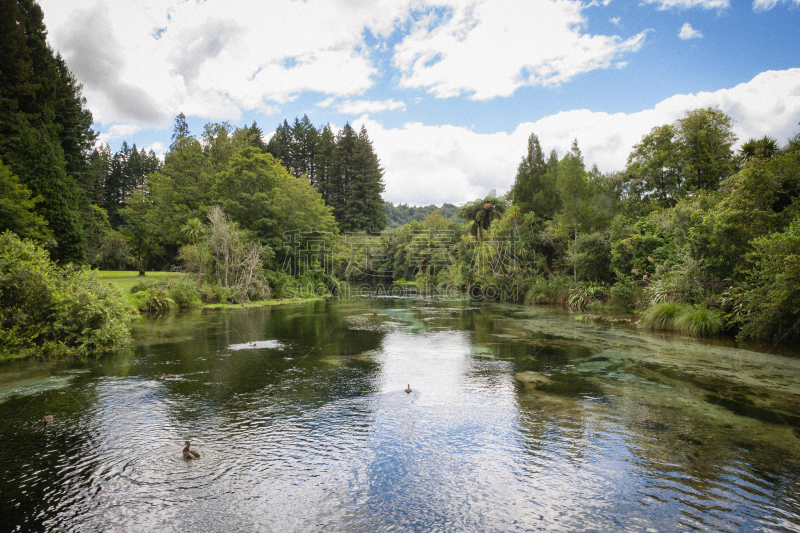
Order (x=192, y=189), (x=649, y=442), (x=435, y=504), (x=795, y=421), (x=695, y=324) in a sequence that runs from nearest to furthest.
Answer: (x=435, y=504) < (x=649, y=442) < (x=795, y=421) < (x=695, y=324) < (x=192, y=189)

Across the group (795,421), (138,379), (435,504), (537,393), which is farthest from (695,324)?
(138,379)

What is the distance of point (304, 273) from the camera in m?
40.5

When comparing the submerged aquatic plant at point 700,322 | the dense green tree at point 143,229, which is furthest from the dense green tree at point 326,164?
the submerged aquatic plant at point 700,322

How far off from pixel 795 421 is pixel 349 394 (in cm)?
934

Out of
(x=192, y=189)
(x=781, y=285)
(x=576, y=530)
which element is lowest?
(x=576, y=530)

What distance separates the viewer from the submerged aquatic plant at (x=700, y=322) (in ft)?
55.6

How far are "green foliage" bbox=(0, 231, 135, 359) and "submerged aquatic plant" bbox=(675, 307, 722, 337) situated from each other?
2229 centimetres

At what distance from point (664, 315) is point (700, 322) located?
1755 millimetres

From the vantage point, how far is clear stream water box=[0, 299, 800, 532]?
5.22 meters

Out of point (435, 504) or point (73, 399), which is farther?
point (73, 399)

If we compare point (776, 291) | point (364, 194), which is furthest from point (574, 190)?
point (364, 194)


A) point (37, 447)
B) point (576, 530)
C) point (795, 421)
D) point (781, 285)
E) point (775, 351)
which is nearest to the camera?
point (576, 530)

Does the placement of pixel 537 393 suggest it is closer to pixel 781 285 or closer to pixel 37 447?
pixel 781 285

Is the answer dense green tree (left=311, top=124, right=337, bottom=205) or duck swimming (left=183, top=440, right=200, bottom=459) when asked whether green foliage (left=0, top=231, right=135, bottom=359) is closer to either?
duck swimming (left=183, top=440, right=200, bottom=459)
